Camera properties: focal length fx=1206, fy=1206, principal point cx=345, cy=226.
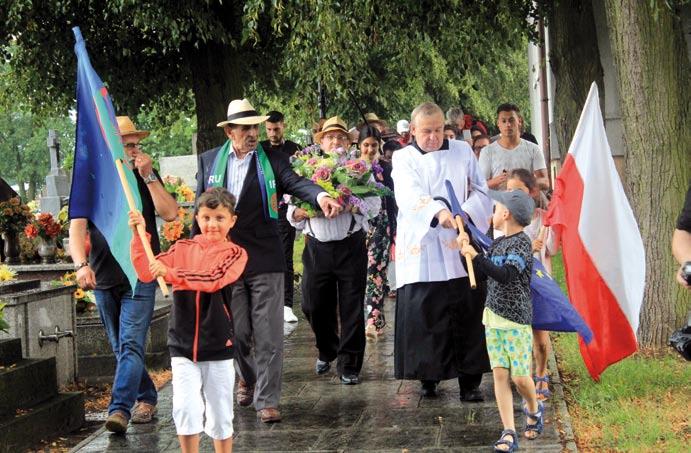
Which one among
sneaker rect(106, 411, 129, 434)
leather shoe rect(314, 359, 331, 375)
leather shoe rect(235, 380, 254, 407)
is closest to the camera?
sneaker rect(106, 411, 129, 434)

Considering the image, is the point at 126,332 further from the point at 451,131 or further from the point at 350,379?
the point at 451,131

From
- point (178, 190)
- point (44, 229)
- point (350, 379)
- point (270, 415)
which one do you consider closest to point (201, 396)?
point (270, 415)

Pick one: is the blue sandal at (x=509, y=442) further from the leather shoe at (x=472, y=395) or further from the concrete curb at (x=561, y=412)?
the leather shoe at (x=472, y=395)

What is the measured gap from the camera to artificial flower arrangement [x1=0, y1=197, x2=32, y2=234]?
46.8ft

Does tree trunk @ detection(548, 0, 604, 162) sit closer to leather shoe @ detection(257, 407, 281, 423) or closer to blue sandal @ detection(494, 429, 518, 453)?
leather shoe @ detection(257, 407, 281, 423)

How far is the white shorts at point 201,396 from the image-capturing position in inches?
250

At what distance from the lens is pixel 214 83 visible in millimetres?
17531

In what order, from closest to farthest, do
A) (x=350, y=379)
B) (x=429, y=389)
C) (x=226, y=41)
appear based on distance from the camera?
(x=429, y=389)
(x=350, y=379)
(x=226, y=41)

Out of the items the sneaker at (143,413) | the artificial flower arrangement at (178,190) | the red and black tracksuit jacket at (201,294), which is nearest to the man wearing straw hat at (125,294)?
the sneaker at (143,413)

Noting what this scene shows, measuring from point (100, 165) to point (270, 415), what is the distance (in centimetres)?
201

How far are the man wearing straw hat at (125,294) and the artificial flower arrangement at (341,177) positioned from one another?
1611mm

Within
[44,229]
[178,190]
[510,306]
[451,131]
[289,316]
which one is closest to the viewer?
[510,306]

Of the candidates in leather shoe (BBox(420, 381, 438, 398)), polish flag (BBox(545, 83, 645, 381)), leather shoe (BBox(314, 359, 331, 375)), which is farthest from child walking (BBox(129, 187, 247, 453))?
leather shoe (BBox(314, 359, 331, 375))

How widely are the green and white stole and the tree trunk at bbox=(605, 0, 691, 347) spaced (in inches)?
122
